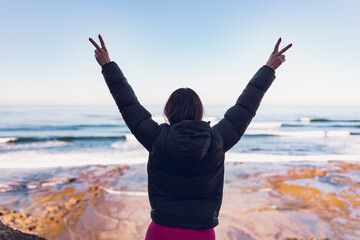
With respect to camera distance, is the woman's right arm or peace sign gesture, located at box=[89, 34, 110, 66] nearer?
the woman's right arm

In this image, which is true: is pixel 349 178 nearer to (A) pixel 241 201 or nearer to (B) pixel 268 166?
(B) pixel 268 166

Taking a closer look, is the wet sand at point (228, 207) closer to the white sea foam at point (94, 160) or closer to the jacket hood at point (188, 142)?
the white sea foam at point (94, 160)

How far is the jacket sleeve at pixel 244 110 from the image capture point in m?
1.40

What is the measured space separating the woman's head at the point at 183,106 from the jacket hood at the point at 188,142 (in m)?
0.11

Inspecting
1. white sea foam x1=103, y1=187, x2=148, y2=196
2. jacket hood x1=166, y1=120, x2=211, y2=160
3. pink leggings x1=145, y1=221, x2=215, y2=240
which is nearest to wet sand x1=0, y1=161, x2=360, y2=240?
white sea foam x1=103, y1=187, x2=148, y2=196

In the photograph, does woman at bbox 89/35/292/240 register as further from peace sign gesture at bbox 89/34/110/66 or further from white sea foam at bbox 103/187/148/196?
white sea foam at bbox 103/187/148/196

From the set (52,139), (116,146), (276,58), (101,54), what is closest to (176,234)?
(101,54)

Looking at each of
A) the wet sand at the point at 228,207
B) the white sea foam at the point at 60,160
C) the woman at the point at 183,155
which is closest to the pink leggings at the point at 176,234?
the woman at the point at 183,155

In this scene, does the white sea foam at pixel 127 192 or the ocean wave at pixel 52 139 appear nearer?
the white sea foam at pixel 127 192

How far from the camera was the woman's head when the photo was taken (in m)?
1.40

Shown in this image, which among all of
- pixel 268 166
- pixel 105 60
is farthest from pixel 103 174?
pixel 105 60

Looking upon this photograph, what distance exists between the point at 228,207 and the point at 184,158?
165 inches

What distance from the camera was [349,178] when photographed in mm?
7176

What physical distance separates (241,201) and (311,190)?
6.41ft
